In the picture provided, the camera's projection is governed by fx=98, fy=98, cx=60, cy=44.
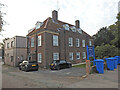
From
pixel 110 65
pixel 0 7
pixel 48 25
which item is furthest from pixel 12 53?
pixel 110 65

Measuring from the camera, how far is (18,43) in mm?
21609

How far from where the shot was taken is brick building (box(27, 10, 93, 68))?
54.3 ft

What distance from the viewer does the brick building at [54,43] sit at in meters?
16.6

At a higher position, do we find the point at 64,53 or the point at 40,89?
the point at 64,53

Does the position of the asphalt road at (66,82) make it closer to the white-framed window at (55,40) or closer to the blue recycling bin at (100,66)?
the blue recycling bin at (100,66)

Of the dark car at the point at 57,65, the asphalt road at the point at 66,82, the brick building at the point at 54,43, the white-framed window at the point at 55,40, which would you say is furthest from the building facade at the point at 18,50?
the asphalt road at the point at 66,82

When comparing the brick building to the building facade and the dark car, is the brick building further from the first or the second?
the building facade

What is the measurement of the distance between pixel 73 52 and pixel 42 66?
8051mm

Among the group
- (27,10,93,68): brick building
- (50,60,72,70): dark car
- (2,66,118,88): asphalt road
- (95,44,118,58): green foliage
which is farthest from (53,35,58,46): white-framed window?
(2,66,118,88): asphalt road

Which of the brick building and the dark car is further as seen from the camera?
the brick building

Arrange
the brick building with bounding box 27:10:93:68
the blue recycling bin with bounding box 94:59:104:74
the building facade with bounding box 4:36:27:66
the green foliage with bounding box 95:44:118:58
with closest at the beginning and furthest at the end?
the blue recycling bin with bounding box 94:59:104:74 → the brick building with bounding box 27:10:93:68 → the green foliage with bounding box 95:44:118:58 → the building facade with bounding box 4:36:27:66

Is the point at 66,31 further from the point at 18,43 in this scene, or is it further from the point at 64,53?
the point at 18,43

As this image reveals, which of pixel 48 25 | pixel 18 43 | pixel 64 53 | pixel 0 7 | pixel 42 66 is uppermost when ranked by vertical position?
pixel 48 25

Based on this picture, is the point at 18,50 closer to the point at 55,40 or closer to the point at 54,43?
the point at 54,43
